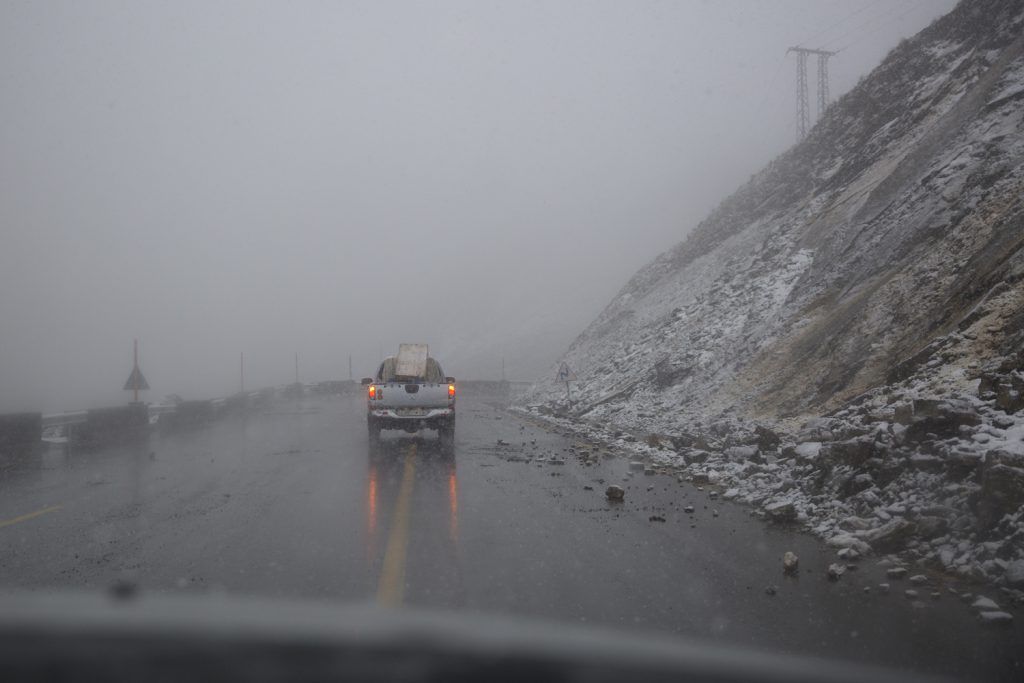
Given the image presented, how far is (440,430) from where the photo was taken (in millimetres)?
15375

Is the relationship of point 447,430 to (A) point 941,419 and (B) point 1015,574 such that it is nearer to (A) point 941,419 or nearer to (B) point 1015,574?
(A) point 941,419

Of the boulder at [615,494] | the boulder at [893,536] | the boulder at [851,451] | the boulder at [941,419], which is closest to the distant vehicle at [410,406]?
the boulder at [615,494]

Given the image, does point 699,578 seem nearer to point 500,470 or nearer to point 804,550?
point 804,550

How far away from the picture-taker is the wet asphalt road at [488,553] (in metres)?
4.38

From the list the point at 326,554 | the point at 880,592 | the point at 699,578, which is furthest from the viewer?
the point at 326,554

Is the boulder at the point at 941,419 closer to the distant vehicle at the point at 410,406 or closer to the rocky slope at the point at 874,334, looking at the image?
the rocky slope at the point at 874,334

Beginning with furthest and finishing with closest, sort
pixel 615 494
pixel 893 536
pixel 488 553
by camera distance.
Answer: pixel 615 494 → pixel 488 553 → pixel 893 536

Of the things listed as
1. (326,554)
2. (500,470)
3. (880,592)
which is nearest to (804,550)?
(880,592)

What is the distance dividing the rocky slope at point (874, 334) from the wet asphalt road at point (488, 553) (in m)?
1.00

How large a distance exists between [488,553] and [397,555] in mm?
834

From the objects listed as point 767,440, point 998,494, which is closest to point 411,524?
point 998,494

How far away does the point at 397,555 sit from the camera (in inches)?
234

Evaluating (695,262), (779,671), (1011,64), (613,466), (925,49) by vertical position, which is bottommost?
(613,466)

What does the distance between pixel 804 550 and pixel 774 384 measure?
9.64 m
